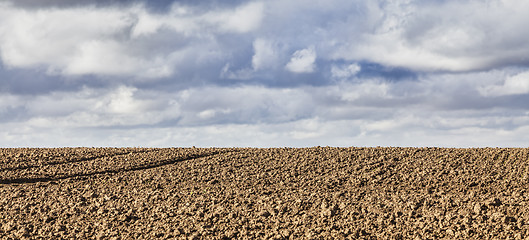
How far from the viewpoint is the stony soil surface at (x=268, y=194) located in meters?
9.05

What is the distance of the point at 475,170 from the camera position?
12914mm

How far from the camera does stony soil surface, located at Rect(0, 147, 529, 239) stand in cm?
905

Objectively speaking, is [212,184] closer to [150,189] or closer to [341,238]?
[150,189]

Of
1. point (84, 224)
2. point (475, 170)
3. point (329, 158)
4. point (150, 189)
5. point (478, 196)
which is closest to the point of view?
point (84, 224)

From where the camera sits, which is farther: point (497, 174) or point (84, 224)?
point (497, 174)

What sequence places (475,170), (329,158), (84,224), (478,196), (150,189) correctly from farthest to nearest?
1. (329,158)
2. (475,170)
3. (150,189)
4. (478,196)
5. (84,224)

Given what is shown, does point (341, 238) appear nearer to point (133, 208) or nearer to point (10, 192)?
point (133, 208)

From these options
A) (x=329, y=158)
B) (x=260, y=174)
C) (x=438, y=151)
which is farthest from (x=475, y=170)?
(x=260, y=174)

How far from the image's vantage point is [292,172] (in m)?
13.1

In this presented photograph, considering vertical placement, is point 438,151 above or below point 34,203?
above

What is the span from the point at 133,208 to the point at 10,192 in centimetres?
405

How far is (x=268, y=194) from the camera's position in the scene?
11203mm

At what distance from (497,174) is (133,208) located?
8232mm

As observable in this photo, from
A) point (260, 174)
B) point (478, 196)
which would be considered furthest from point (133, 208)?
point (478, 196)
